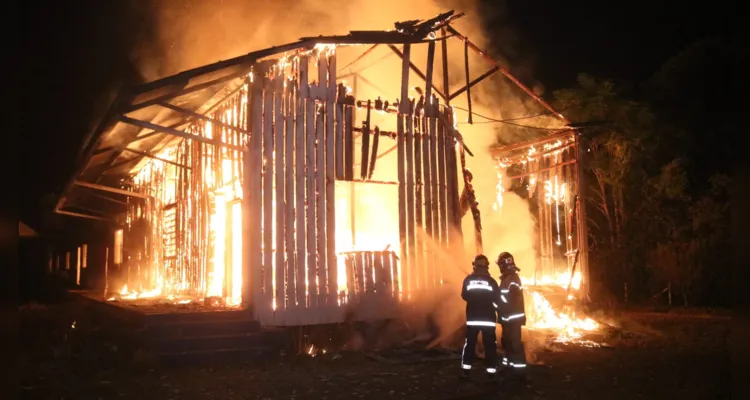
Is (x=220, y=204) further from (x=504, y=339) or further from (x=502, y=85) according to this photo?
(x=502, y=85)

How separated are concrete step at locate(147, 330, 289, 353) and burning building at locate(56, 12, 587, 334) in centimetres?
29

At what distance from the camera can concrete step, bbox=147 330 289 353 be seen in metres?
9.55

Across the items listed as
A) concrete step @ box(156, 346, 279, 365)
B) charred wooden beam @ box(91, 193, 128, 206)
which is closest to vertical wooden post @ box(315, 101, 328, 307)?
concrete step @ box(156, 346, 279, 365)

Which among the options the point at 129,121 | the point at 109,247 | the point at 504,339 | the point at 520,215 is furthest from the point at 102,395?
the point at 109,247

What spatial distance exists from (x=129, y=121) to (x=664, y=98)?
68.3ft

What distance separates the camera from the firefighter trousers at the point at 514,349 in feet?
27.8

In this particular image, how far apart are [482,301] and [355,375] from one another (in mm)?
2333

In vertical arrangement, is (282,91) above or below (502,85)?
below

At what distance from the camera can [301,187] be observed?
35.6ft

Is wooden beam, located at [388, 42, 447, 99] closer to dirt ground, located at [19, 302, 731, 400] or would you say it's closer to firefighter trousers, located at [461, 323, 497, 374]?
dirt ground, located at [19, 302, 731, 400]

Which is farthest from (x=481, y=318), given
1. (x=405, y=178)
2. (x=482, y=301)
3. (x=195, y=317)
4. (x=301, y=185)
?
(x=195, y=317)

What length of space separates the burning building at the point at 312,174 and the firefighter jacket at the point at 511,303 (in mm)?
3297

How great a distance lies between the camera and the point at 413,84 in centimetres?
1457

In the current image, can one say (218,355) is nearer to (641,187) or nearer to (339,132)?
(339,132)
